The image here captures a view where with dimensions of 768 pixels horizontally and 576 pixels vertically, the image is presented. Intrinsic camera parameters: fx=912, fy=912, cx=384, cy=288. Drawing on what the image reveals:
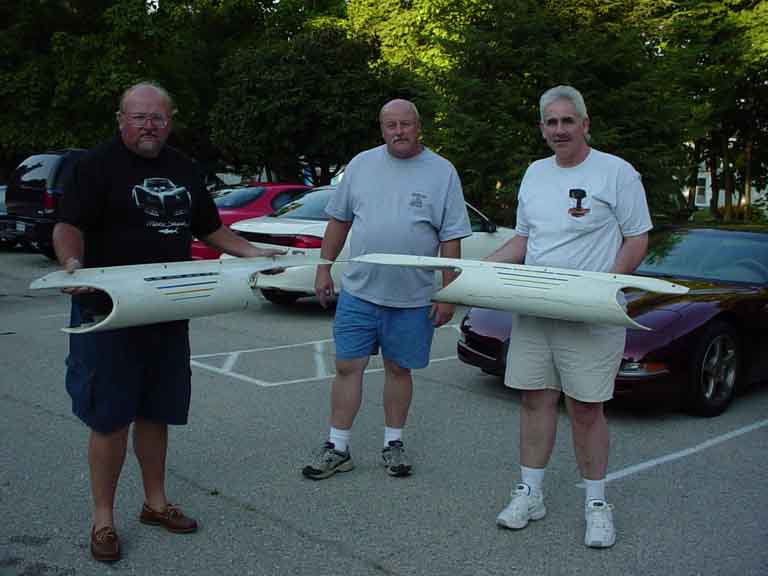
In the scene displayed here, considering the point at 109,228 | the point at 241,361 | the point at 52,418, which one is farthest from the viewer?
the point at 241,361

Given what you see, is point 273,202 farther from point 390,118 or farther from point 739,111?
point 739,111

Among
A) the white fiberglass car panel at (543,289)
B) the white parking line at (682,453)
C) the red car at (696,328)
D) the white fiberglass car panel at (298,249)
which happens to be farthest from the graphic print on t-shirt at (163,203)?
the white fiberglass car panel at (298,249)

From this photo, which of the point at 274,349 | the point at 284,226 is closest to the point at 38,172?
the point at 284,226

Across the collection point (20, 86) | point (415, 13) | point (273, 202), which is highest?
point (415, 13)

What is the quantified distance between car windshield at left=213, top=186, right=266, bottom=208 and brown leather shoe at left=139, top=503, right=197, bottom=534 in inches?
374

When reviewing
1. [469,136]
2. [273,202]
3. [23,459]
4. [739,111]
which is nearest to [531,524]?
[23,459]

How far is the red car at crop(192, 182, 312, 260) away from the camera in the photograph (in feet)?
42.5

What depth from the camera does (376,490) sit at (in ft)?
14.9

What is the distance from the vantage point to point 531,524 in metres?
4.11

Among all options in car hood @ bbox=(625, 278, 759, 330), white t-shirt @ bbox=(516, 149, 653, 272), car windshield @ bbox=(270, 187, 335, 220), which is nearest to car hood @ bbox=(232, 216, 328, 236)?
car windshield @ bbox=(270, 187, 335, 220)

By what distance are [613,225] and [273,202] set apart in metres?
9.92

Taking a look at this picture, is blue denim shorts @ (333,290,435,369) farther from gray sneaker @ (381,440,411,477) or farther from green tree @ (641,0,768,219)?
green tree @ (641,0,768,219)

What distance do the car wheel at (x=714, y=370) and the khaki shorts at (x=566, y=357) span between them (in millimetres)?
2364

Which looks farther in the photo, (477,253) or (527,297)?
(477,253)
